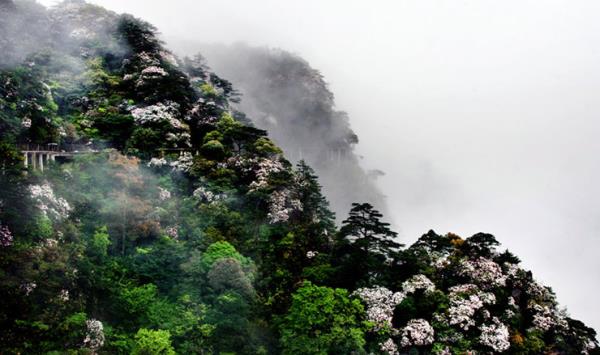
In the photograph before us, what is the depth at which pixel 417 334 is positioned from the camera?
1451 inches

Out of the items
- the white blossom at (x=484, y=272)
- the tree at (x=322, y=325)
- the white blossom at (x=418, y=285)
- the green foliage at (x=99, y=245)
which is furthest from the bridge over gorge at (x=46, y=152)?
the white blossom at (x=484, y=272)

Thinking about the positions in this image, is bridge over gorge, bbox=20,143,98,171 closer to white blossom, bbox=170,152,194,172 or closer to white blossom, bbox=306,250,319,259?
white blossom, bbox=170,152,194,172

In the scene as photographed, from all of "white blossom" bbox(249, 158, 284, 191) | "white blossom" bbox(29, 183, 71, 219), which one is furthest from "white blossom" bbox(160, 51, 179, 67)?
"white blossom" bbox(29, 183, 71, 219)

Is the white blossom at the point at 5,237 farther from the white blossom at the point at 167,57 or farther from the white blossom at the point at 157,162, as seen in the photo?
the white blossom at the point at 167,57

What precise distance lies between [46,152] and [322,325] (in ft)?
82.4

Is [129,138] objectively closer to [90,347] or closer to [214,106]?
[214,106]

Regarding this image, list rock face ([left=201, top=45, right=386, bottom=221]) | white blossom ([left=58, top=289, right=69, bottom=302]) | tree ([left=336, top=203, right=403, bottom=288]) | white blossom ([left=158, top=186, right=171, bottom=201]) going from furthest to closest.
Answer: rock face ([left=201, top=45, right=386, bottom=221])
white blossom ([left=158, top=186, right=171, bottom=201])
tree ([left=336, top=203, right=403, bottom=288])
white blossom ([left=58, top=289, right=69, bottom=302])

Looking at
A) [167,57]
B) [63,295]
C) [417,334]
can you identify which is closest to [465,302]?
[417,334]

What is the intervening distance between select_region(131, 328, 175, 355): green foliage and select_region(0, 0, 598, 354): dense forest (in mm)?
89

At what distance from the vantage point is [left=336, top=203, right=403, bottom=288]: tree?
4028 centimetres

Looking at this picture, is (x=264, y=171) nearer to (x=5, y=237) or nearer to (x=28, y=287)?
(x=5, y=237)

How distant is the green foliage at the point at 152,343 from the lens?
28.8 meters

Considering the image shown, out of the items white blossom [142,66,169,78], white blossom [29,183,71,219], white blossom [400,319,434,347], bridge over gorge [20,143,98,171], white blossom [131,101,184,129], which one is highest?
white blossom [142,66,169,78]

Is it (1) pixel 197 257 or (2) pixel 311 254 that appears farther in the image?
(2) pixel 311 254
